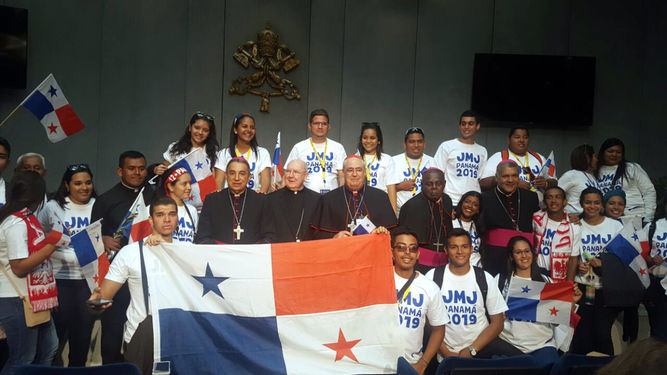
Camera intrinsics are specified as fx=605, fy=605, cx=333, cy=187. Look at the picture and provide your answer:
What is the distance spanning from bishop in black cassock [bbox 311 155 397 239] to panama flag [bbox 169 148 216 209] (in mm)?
1136

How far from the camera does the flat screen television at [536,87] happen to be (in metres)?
9.56

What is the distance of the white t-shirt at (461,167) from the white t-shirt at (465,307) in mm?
2150

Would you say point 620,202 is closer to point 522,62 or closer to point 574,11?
point 522,62

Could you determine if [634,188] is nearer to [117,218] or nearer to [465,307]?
[465,307]

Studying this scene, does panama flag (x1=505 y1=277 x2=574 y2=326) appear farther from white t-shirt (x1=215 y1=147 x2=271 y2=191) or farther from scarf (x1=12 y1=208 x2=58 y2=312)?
scarf (x1=12 y1=208 x2=58 y2=312)

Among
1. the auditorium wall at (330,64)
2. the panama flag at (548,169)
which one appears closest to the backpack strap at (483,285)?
the panama flag at (548,169)

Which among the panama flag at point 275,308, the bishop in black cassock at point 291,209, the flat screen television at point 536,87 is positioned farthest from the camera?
the flat screen television at point 536,87

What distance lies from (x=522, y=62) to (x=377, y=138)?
3.65 metres

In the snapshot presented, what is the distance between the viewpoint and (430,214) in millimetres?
6137

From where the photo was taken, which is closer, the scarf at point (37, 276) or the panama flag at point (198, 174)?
the scarf at point (37, 276)

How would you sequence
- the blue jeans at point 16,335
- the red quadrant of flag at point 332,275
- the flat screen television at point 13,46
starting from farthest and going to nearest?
the flat screen television at point 13,46 < the red quadrant of flag at point 332,275 < the blue jeans at point 16,335

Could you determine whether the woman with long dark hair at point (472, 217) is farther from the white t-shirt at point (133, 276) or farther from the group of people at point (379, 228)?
the white t-shirt at point (133, 276)

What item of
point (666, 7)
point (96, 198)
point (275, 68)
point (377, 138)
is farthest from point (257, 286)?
point (666, 7)

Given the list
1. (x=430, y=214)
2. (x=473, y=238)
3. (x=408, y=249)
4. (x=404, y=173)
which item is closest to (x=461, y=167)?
(x=404, y=173)
